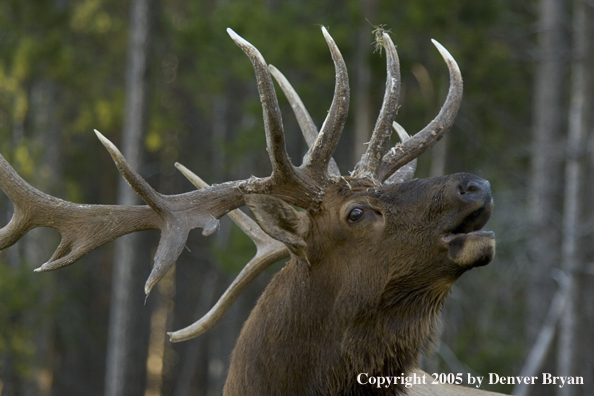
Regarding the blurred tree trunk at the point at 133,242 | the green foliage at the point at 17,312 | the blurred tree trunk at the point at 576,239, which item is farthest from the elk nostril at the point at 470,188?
the green foliage at the point at 17,312

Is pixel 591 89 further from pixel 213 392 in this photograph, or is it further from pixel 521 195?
pixel 213 392

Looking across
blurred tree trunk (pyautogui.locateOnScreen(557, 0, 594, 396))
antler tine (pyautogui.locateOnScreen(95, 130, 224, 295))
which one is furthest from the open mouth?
blurred tree trunk (pyautogui.locateOnScreen(557, 0, 594, 396))

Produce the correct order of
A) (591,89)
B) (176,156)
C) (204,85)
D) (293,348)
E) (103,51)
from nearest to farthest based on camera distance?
(293,348) < (591,89) < (204,85) < (103,51) < (176,156)

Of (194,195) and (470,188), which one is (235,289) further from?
(470,188)

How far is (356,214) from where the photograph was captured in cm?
376

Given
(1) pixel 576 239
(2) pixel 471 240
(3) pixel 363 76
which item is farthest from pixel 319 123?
(2) pixel 471 240

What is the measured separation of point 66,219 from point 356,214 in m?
1.55

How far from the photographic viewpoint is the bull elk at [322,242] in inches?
142

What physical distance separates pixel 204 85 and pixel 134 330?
8263 millimetres

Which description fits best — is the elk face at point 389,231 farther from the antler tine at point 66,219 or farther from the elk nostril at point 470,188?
the antler tine at point 66,219

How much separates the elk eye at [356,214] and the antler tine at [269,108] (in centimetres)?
43

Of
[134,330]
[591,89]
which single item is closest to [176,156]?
[134,330]

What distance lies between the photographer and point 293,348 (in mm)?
3762

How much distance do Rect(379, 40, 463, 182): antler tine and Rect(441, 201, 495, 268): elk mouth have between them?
76cm
